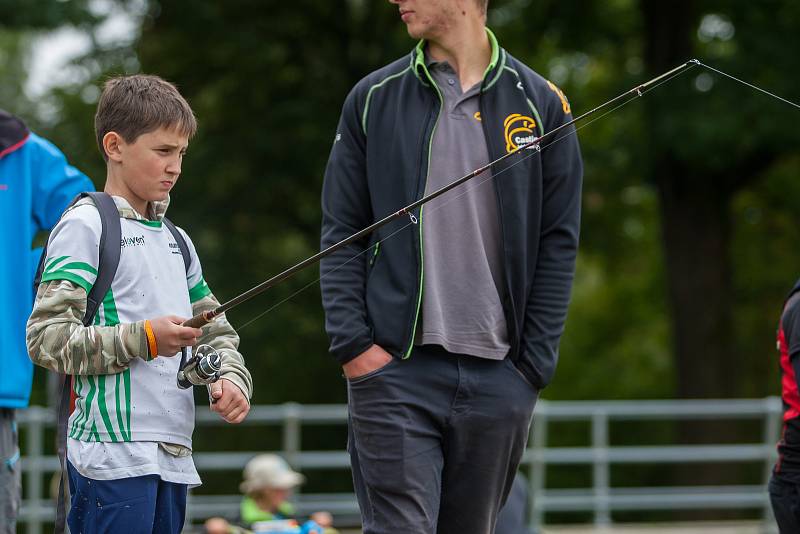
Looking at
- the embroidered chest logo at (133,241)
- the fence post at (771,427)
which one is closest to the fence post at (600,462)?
the fence post at (771,427)

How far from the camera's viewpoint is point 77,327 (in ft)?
10.3

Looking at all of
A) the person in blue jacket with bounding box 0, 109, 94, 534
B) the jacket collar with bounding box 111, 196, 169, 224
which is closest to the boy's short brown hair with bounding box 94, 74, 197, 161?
the jacket collar with bounding box 111, 196, 169, 224

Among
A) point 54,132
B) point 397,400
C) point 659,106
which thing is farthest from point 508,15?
point 397,400

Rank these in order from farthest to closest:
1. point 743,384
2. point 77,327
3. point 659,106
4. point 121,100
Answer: point 743,384
point 659,106
point 121,100
point 77,327

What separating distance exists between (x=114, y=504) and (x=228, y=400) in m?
0.36

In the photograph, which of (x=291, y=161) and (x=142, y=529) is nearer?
(x=142, y=529)

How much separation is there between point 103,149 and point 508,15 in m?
13.5

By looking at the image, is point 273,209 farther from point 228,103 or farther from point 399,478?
point 399,478

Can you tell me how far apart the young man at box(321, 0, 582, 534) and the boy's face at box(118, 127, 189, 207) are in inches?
25.3

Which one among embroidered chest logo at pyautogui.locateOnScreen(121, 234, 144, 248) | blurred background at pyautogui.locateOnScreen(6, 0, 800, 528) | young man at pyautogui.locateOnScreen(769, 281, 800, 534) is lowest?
young man at pyautogui.locateOnScreen(769, 281, 800, 534)

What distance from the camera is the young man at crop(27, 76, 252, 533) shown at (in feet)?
10.3

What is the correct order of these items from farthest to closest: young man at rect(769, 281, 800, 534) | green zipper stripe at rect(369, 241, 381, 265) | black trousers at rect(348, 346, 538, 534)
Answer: young man at rect(769, 281, 800, 534) < green zipper stripe at rect(369, 241, 381, 265) < black trousers at rect(348, 346, 538, 534)

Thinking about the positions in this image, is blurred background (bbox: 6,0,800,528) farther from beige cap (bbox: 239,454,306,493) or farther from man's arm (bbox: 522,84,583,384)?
man's arm (bbox: 522,84,583,384)

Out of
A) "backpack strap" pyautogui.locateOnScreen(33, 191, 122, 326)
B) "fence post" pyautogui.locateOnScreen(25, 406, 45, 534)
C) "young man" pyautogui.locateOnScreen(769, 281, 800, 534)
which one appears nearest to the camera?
"backpack strap" pyautogui.locateOnScreen(33, 191, 122, 326)
